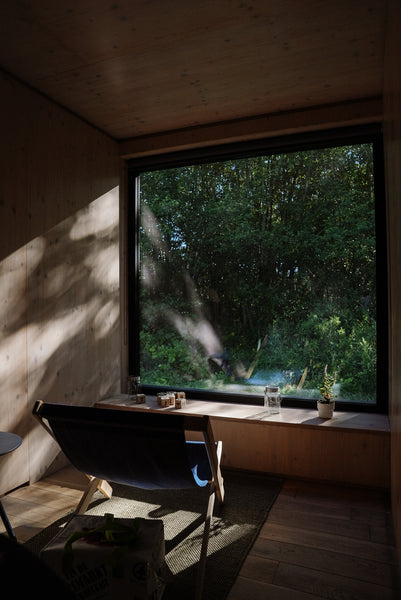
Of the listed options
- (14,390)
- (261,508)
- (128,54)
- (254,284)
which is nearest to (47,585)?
(261,508)

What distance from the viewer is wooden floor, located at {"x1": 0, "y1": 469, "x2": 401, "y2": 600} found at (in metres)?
1.72

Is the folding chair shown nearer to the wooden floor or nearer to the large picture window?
the wooden floor

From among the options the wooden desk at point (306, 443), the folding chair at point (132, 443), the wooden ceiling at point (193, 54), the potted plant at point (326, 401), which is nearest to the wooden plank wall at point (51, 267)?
the wooden ceiling at point (193, 54)

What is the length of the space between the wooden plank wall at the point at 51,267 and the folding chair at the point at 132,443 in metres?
A: 0.91

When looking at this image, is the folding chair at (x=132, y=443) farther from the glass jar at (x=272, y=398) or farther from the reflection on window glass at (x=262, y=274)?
the reflection on window glass at (x=262, y=274)

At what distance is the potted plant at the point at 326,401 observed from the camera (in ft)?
9.13

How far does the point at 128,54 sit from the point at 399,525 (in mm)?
2924

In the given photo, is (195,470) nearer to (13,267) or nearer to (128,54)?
(13,267)

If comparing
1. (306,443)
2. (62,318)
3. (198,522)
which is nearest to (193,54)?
(62,318)

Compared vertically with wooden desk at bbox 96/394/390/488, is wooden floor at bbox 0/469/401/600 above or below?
below

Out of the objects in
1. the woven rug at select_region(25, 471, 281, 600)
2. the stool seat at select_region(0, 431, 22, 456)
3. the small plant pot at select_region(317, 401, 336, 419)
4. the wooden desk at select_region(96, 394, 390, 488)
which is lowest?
the woven rug at select_region(25, 471, 281, 600)

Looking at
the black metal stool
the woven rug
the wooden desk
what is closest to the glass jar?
the wooden desk

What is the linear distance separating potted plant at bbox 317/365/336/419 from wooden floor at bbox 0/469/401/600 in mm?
480

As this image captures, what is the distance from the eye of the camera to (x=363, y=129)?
3.00 m
